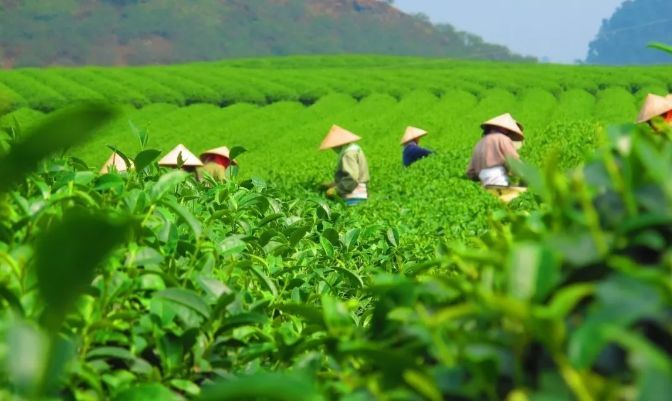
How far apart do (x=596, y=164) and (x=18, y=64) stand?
4172 inches

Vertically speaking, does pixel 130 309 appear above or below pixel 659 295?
below

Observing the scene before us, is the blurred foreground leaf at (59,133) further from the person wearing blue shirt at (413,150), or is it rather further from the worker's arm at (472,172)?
the person wearing blue shirt at (413,150)

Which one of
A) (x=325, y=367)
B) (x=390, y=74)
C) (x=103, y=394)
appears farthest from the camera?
(x=390, y=74)

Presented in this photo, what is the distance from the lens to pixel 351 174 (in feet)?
32.2

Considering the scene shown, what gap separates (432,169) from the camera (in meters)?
10.7

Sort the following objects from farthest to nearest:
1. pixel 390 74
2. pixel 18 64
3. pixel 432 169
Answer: pixel 18 64, pixel 390 74, pixel 432 169

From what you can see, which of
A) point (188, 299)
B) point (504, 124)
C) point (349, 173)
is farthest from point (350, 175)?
point (188, 299)

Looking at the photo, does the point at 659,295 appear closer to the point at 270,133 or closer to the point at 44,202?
the point at 44,202

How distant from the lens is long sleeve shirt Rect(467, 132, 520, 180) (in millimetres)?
9406

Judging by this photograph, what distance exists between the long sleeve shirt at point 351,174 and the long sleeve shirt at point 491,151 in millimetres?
1069

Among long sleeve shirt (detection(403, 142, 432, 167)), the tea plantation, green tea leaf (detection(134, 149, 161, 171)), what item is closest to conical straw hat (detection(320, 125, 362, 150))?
long sleeve shirt (detection(403, 142, 432, 167))

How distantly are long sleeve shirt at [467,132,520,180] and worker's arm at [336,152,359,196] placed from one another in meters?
1.13

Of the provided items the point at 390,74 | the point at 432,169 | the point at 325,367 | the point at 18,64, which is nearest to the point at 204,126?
the point at 390,74

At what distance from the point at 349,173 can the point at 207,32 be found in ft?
375
